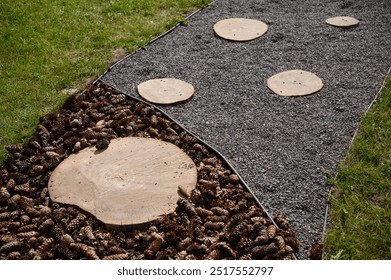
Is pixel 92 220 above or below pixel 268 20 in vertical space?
below

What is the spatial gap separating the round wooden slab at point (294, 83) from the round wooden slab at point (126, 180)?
1.58 metres

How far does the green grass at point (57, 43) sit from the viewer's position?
15.9 feet

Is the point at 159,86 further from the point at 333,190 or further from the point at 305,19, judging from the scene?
the point at 305,19

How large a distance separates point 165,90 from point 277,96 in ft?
3.95

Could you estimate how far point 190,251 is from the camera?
3.19 metres

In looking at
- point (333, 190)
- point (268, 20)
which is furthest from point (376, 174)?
point (268, 20)

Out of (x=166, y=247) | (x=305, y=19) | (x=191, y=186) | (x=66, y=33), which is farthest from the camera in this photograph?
(x=305, y=19)

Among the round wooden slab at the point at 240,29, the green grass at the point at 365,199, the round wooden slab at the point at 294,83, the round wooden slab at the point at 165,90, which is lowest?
the green grass at the point at 365,199

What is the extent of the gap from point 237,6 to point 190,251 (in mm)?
4835

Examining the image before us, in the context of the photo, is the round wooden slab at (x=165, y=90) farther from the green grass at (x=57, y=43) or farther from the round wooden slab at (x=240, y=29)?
the round wooden slab at (x=240, y=29)

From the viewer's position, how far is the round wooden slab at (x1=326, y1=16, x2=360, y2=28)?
250 inches

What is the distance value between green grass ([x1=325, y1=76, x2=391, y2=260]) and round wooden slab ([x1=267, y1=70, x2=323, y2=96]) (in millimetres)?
733

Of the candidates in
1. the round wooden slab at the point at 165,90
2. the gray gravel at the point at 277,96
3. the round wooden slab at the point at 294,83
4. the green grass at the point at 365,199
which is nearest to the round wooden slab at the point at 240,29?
the gray gravel at the point at 277,96

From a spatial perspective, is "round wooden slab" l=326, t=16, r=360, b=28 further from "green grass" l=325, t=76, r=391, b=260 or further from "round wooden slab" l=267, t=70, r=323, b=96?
"green grass" l=325, t=76, r=391, b=260
